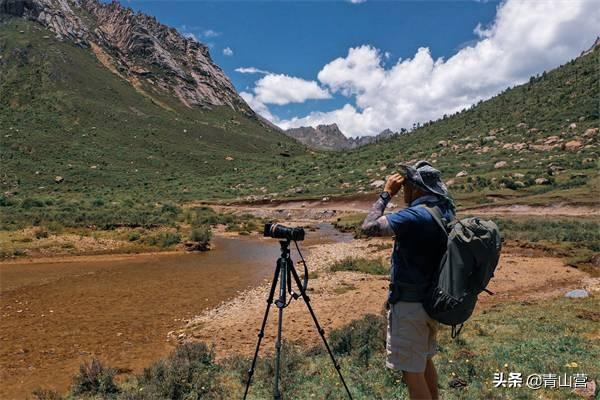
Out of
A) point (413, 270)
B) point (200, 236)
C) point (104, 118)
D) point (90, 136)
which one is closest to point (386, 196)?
point (413, 270)

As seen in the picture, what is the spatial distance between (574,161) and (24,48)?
101088 millimetres

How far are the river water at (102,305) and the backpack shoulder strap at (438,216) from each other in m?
6.95

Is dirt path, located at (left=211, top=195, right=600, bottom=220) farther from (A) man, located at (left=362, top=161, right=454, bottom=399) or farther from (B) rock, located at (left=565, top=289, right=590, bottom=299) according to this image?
(A) man, located at (left=362, top=161, right=454, bottom=399)

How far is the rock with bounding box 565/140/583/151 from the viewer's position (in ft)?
144

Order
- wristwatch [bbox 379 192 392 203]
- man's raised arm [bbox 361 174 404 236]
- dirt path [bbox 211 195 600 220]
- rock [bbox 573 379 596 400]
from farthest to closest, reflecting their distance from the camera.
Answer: dirt path [bbox 211 195 600 220], rock [bbox 573 379 596 400], wristwatch [bbox 379 192 392 203], man's raised arm [bbox 361 174 404 236]

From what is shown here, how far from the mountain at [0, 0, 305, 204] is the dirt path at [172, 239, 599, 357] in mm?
39001

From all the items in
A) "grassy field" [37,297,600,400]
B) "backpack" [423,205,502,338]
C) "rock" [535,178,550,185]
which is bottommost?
"grassy field" [37,297,600,400]

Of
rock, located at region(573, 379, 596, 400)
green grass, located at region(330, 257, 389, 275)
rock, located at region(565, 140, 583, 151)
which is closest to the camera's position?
rock, located at region(573, 379, 596, 400)

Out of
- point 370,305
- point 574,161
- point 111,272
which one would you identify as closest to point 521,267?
point 370,305

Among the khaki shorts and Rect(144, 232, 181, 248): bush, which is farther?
Rect(144, 232, 181, 248): bush

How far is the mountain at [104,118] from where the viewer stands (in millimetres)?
61188

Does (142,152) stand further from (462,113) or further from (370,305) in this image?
(370,305)

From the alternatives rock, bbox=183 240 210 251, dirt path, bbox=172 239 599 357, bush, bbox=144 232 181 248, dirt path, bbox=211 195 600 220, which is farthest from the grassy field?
dirt path, bbox=211 195 600 220

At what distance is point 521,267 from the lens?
52.7 feet
